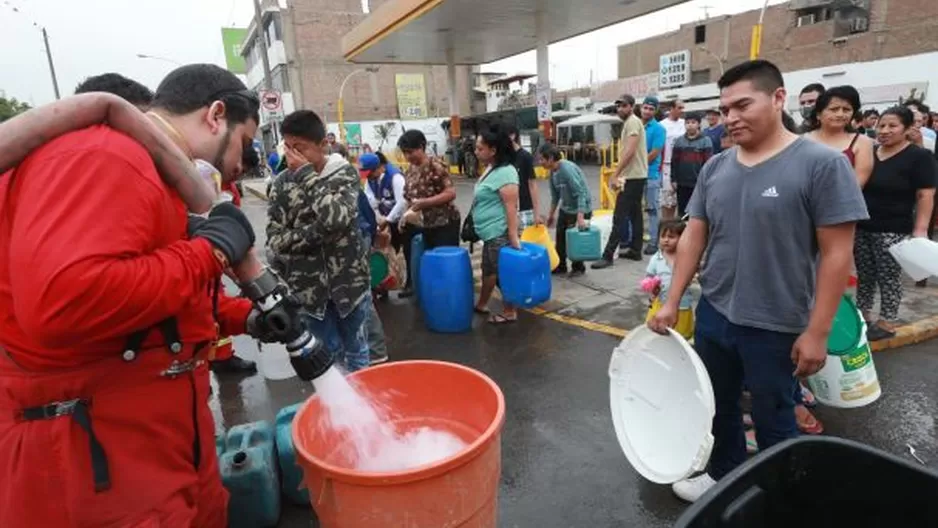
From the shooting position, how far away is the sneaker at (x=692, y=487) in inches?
100

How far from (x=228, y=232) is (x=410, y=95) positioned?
44.9 metres

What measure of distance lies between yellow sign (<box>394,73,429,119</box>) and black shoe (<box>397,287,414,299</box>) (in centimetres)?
3951

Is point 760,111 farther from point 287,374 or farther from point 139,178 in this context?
point 287,374

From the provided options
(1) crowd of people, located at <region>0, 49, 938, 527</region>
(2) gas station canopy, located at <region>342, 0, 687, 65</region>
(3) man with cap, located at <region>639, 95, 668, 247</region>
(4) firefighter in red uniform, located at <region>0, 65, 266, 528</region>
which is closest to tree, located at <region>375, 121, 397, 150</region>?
(2) gas station canopy, located at <region>342, 0, 687, 65</region>

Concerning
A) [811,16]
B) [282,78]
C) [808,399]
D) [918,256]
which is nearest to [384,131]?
[282,78]

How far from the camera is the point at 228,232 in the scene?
1346mm

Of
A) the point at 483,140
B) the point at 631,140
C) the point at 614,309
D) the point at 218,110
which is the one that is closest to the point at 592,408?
the point at 614,309

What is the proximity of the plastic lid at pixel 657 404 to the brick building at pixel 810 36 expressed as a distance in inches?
1398

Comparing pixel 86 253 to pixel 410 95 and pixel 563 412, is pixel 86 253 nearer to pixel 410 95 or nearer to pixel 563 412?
pixel 563 412

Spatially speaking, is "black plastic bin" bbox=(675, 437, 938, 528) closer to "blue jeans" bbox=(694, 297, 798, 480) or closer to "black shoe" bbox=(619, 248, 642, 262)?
"blue jeans" bbox=(694, 297, 798, 480)

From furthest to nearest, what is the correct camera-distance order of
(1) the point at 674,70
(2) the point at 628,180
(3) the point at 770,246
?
(1) the point at 674,70, (2) the point at 628,180, (3) the point at 770,246

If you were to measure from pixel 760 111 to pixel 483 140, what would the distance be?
8.78ft

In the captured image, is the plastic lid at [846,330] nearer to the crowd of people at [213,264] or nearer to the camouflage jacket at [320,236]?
the crowd of people at [213,264]

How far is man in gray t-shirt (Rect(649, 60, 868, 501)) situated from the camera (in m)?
1.94
